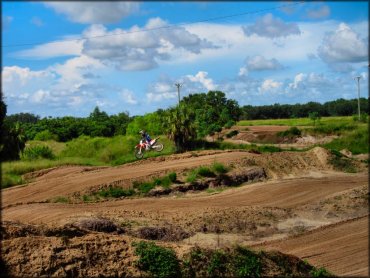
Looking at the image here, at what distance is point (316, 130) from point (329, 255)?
43.6m

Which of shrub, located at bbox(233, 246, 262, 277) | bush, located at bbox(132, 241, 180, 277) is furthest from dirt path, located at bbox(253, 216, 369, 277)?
bush, located at bbox(132, 241, 180, 277)

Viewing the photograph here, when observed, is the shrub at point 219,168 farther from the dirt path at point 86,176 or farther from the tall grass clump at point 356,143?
the tall grass clump at point 356,143

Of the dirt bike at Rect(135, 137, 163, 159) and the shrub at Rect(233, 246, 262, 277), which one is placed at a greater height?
the dirt bike at Rect(135, 137, 163, 159)

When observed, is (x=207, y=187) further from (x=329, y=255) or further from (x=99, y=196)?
(x=329, y=255)

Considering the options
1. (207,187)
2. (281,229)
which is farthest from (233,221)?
(207,187)

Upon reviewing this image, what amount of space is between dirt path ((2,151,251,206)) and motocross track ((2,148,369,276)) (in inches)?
1.9

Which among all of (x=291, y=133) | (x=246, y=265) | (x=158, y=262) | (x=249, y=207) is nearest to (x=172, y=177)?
(x=249, y=207)

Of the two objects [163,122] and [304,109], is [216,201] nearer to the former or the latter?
[163,122]

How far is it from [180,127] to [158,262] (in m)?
23.9

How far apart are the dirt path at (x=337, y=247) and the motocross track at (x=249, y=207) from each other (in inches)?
1.2

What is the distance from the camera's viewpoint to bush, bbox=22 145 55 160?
3544cm

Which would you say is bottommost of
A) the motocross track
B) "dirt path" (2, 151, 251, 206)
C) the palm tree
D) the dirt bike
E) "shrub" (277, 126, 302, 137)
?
the motocross track

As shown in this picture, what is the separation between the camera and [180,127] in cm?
3488

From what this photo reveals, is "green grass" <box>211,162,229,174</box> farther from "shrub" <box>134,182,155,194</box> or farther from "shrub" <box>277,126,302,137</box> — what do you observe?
"shrub" <box>277,126,302,137</box>
